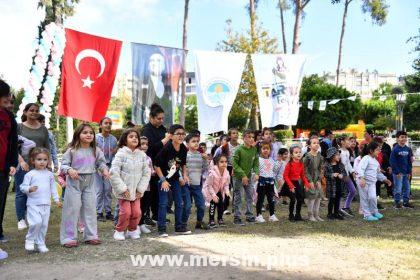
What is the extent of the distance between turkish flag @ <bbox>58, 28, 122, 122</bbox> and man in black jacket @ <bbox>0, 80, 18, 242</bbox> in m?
3.79

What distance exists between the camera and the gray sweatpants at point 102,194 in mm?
7910

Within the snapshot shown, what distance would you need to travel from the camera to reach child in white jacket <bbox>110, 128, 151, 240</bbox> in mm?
5953

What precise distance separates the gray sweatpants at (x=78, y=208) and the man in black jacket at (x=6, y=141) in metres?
0.72

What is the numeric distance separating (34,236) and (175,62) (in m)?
6.63

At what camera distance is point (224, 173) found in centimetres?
734

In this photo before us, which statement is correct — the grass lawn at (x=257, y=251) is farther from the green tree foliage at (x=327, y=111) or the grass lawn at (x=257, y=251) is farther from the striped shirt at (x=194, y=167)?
the green tree foliage at (x=327, y=111)

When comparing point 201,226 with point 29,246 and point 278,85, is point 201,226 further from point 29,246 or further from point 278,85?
point 278,85

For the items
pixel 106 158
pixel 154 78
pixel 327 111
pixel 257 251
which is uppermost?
pixel 327 111

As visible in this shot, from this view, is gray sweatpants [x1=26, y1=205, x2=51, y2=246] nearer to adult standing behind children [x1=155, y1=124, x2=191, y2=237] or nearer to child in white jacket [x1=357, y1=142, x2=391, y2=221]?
adult standing behind children [x1=155, y1=124, x2=191, y2=237]

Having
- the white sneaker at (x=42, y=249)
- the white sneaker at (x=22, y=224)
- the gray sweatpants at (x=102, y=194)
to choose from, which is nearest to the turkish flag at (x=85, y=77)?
the gray sweatpants at (x=102, y=194)

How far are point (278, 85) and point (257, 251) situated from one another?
328 inches

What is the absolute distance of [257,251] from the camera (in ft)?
17.3

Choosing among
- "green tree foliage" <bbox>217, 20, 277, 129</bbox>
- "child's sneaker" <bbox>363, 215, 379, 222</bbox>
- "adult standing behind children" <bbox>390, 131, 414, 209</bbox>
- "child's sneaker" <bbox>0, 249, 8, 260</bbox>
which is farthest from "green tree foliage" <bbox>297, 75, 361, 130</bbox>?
"child's sneaker" <bbox>0, 249, 8, 260</bbox>

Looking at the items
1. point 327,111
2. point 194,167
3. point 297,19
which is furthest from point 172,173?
point 327,111
